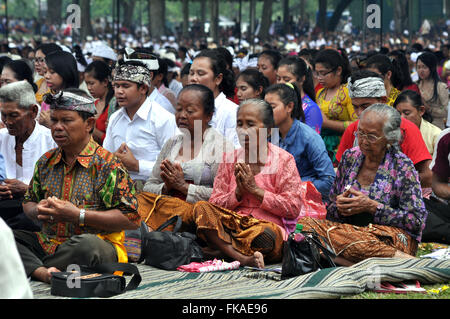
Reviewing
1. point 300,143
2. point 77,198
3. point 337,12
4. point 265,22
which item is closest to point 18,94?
point 77,198

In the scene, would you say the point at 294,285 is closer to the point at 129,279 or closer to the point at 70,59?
the point at 129,279

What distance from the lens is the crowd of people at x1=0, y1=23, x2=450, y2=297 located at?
550cm

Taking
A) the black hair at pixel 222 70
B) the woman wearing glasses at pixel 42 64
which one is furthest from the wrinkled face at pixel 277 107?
the woman wearing glasses at pixel 42 64

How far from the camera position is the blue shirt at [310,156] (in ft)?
23.0

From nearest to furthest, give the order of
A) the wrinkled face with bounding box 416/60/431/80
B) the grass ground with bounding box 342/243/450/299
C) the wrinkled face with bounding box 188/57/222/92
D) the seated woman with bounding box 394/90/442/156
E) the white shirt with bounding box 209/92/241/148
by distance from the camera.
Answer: the grass ground with bounding box 342/243/450/299
the white shirt with bounding box 209/92/241/148
the seated woman with bounding box 394/90/442/156
the wrinkled face with bounding box 188/57/222/92
the wrinkled face with bounding box 416/60/431/80

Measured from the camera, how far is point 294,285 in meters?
5.22

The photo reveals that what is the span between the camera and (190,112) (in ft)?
22.4

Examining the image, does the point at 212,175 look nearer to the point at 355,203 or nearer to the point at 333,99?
the point at 355,203

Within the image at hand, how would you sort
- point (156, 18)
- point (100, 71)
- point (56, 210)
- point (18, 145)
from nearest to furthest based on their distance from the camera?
point (56, 210)
point (18, 145)
point (100, 71)
point (156, 18)

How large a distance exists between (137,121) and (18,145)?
119 centimetres

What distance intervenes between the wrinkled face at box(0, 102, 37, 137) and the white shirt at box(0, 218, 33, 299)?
4.40 meters

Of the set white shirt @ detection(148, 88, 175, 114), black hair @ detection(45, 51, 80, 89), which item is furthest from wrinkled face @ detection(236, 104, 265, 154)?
black hair @ detection(45, 51, 80, 89)

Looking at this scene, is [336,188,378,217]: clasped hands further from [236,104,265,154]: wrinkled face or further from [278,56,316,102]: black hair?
[278,56,316,102]: black hair
